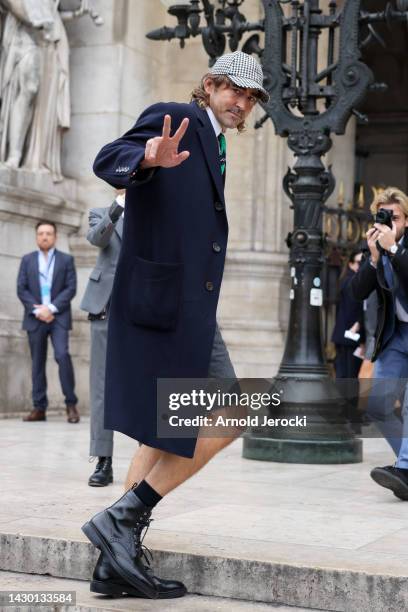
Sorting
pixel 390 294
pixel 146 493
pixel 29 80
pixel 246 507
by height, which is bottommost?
pixel 246 507

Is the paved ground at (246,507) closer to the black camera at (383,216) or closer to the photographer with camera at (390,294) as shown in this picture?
the photographer with camera at (390,294)

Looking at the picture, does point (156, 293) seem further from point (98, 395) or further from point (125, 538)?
point (98, 395)

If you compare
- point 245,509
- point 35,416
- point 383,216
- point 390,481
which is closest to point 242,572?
point 245,509

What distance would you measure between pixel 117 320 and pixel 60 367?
273 inches

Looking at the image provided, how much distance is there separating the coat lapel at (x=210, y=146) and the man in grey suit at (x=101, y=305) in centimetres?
250

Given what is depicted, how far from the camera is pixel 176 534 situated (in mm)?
5230

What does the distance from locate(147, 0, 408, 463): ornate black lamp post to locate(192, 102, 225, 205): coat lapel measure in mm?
4118

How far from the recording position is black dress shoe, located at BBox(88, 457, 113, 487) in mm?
6844

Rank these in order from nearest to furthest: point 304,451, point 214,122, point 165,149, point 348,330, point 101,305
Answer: point 165,149
point 214,122
point 101,305
point 304,451
point 348,330

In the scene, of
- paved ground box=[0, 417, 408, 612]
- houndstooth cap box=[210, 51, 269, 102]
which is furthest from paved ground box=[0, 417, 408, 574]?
houndstooth cap box=[210, 51, 269, 102]

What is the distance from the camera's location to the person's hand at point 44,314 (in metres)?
11.2

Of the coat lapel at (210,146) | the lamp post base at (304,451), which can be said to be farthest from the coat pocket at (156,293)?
the lamp post base at (304,451)

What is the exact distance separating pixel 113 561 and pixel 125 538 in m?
0.10

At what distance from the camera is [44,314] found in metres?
11.2
